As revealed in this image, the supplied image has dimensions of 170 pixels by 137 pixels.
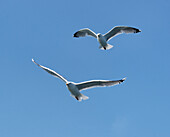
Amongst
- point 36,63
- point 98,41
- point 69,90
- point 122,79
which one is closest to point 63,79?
point 69,90

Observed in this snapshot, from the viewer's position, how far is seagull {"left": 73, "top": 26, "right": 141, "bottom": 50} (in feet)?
89.8

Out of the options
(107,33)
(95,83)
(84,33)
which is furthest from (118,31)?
(95,83)

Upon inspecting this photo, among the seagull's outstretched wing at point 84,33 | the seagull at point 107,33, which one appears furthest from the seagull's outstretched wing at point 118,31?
the seagull's outstretched wing at point 84,33

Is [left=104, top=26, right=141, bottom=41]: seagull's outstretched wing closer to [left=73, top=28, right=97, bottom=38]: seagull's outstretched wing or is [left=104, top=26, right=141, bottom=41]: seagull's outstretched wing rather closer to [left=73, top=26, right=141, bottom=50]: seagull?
[left=73, top=26, right=141, bottom=50]: seagull

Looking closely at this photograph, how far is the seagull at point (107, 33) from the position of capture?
27359 millimetres

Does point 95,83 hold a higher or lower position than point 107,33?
lower

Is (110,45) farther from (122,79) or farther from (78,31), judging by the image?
(122,79)

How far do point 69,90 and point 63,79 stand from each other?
0.97 meters

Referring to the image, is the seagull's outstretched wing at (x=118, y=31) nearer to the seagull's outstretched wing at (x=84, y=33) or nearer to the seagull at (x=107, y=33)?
the seagull at (x=107, y=33)

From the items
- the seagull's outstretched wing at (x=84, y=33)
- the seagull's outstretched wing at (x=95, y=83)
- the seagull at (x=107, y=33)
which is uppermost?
the seagull's outstretched wing at (x=84, y=33)

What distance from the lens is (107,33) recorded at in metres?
28.5

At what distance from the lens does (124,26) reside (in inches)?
1096

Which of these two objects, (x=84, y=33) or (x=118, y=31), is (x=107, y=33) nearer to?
(x=118, y=31)

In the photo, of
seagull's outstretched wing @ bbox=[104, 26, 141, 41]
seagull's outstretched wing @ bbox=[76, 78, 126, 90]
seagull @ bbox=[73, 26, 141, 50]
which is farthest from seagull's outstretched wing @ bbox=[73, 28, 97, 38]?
seagull's outstretched wing @ bbox=[76, 78, 126, 90]
